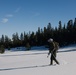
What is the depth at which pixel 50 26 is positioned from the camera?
151250 millimetres

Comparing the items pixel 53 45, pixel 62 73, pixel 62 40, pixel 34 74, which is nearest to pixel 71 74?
pixel 62 73

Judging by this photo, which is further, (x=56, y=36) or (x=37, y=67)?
(x=56, y=36)

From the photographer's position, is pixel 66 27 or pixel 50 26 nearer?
pixel 66 27

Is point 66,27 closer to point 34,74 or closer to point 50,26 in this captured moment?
point 50,26

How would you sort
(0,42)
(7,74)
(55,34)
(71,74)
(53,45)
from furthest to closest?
(0,42)
(55,34)
(53,45)
(7,74)
(71,74)

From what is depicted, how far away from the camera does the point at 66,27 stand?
128875mm

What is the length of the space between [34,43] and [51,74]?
402ft

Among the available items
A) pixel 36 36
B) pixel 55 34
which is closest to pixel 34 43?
pixel 36 36

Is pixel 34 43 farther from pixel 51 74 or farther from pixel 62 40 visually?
pixel 51 74

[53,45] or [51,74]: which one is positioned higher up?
[53,45]

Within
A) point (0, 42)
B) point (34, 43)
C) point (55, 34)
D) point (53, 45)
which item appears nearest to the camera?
point (53, 45)

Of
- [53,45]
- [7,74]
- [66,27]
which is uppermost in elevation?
[66,27]

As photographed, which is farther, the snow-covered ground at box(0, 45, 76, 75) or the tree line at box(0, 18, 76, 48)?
the tree line at box(0, 18, 76, 48)

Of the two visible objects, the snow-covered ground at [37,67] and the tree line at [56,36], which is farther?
the tree line at [56,36]
